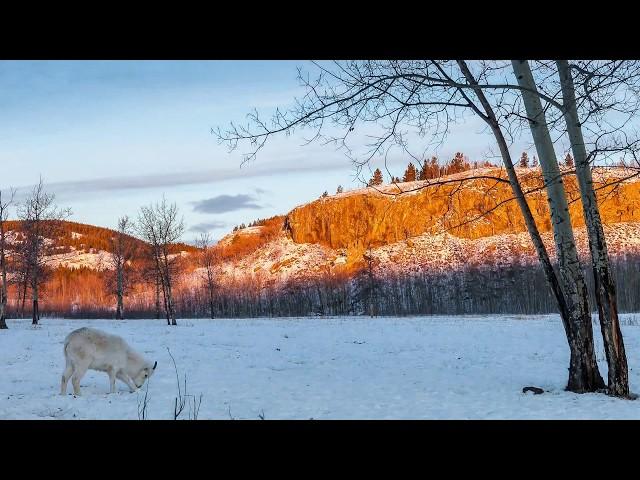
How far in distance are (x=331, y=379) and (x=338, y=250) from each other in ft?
396

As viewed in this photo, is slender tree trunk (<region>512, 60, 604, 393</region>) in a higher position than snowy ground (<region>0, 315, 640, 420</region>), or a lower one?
higher

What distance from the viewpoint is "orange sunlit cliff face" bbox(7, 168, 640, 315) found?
9331cm

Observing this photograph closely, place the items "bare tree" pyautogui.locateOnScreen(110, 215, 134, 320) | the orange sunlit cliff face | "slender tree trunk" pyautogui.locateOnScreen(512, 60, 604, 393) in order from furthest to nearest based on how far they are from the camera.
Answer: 1. the orange sunlit cliff face
2. "bare tree" pyautogui.locateOnScreen(110, 215, 134, 320)
3. "slender tree trunk" pyautogui.locateOnScreen(512, 60, 604, 393)

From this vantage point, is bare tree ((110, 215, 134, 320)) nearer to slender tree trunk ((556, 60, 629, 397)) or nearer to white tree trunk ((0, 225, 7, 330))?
white tree trunk ((0, 225, 7, 330))

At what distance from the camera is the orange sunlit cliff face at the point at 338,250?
93312mm

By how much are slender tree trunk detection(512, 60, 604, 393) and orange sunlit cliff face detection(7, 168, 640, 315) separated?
6531cm

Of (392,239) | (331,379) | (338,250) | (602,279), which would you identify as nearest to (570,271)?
(602,279)

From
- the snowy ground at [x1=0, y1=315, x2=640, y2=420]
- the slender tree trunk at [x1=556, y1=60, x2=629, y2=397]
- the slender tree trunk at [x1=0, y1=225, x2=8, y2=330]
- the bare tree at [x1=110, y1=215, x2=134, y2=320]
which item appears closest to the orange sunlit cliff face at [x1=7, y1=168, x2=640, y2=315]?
the bare tree at [x1=110, y1=215, x2=134, y2=320]

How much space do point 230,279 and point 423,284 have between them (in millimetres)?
46502

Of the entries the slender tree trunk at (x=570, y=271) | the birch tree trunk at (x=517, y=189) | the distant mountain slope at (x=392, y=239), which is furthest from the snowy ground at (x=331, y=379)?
the distant mountain slope at (x=392, y=239)

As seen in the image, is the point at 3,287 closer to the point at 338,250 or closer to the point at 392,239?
the point at 392,239

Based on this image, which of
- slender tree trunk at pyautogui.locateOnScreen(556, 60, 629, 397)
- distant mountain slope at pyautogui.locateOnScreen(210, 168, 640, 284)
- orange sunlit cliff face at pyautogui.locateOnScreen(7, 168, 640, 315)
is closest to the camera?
slender tree trunk at pyautogui.locateOnScreen(556, 60, 629, 397)

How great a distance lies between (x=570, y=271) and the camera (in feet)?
29.6
